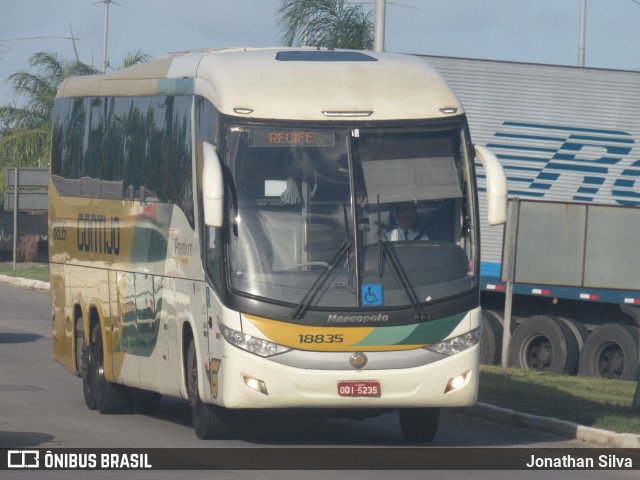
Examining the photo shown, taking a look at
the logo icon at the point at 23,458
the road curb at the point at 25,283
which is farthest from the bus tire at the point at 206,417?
the road curb at the point at 25,283

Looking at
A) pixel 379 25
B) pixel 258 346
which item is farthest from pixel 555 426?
pixel 379 25

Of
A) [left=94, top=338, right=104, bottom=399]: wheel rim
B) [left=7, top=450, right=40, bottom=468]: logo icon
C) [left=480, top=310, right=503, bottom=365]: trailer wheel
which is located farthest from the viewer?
[left=480, top=310, right=503, bottom=365]: trailer wheel

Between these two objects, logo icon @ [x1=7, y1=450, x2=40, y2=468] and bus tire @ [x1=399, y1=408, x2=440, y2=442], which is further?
bus tire @ [x1=399, y1=408, x2=440, y2=442]

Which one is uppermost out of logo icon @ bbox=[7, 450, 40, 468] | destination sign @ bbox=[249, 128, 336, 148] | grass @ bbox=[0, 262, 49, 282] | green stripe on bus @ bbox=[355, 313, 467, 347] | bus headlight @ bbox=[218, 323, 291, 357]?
destination sign @ bbox=[249, 128, 336, 148]

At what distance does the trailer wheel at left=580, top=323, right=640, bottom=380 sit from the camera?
66.3ft

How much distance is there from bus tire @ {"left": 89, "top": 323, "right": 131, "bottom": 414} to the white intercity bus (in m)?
1.88

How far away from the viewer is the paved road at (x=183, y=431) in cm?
1188

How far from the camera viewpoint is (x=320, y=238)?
38.8 ft

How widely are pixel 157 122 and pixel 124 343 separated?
230 centimetres

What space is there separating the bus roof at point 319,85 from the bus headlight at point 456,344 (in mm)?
1864

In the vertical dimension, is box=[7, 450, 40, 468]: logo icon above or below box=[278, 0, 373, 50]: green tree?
below

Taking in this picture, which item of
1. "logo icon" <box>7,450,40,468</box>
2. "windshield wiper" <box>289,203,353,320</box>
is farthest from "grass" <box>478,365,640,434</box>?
"logo icon" <box>7,450,40,468</box>

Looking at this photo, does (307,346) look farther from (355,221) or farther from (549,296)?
(549,296)

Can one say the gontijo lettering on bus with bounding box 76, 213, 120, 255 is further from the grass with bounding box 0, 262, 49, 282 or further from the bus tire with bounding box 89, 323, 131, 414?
the grass with bounding box 0, 262, 49, 282
